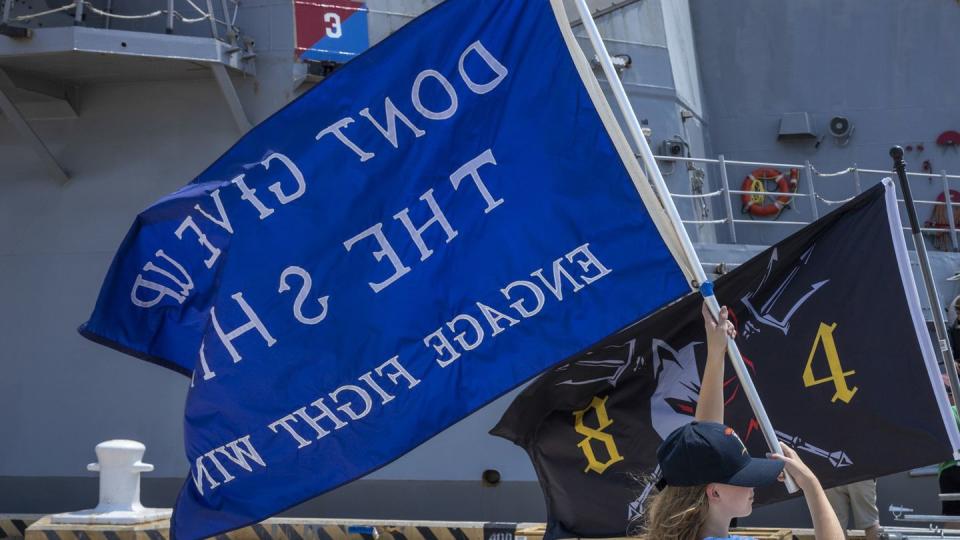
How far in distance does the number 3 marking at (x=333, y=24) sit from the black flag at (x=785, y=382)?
5.71m

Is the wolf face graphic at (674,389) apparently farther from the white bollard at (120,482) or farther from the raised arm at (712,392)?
the white bollard at (120,482)

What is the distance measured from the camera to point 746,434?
4.75 m

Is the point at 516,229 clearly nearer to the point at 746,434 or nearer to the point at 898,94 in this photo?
the point at 746,434

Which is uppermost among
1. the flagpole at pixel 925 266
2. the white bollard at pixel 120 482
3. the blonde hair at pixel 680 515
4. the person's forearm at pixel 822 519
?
the flagpole at pixel 925 266

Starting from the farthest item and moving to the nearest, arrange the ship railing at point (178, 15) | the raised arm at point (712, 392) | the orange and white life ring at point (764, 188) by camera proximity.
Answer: the orange and white life ring at point (764, 188)
the ship railing at point (178, 15)
the raised arm at point (712, 392)

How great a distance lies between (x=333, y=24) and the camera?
32.7ft

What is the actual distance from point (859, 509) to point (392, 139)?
17.0ft

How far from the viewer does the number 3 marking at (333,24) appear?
9.94m

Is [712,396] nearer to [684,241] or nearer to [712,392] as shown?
[712,392]

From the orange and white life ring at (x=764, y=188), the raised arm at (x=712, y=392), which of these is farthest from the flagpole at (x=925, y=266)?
the orange and white life ring at (x=764, y=188)

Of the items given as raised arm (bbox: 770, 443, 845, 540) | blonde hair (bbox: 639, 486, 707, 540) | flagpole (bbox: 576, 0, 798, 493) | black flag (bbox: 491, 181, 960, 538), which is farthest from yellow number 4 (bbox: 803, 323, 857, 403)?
blonde hair (bbox: 639, 486, 707, 540)

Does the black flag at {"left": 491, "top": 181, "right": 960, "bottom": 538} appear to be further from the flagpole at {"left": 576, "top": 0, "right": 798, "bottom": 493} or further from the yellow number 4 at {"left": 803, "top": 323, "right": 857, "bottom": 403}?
the flagpole at {"left": 576, "top": 0, "right": 798, "bottom": 493}

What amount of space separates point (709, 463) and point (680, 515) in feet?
0.39

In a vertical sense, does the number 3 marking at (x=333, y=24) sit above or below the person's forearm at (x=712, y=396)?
above
